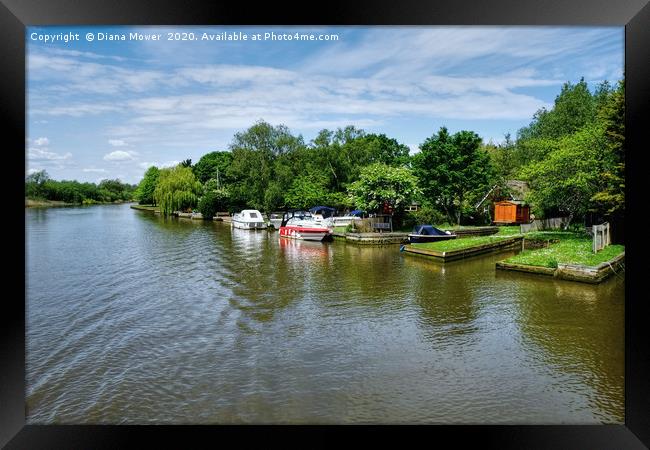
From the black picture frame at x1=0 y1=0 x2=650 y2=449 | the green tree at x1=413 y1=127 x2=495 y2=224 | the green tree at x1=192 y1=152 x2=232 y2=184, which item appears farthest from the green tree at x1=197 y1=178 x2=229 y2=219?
the black picture frame at x1=0 y1=0 x2=650 y2=449

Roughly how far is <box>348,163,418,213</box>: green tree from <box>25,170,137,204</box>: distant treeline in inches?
651

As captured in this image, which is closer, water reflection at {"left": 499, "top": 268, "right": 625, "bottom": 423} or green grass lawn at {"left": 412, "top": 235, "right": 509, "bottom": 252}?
water reflection at {"left": 499, "top": 268, "right": 625, "bottom": 423}

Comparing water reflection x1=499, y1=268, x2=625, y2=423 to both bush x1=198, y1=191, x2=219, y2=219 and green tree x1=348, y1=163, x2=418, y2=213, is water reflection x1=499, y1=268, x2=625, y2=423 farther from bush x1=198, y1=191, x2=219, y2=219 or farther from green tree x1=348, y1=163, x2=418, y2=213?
bush x1=198, y1=191, x2=219, y2=219

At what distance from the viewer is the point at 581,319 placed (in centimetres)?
782

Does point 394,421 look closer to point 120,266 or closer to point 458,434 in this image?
point 458,434

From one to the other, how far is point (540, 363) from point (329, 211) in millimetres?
22695

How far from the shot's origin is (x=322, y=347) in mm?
6762

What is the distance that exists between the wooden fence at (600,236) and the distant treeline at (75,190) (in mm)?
24435

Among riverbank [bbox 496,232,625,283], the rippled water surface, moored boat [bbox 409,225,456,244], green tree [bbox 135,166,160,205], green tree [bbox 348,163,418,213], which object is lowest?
the rippled water surface

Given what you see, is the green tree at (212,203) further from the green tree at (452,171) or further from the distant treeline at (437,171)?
the green tree at (452,171)

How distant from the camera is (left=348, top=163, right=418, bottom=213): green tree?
70.7 feet
